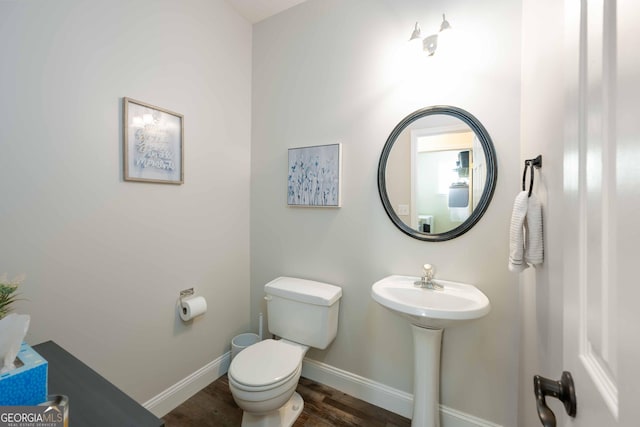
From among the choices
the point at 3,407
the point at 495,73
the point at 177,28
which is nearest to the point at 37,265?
the point at 3,407

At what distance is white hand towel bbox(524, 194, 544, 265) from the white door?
1.73ft

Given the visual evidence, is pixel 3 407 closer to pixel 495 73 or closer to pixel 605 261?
pixel 605 261

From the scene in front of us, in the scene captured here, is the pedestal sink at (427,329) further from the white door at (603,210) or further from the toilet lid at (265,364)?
the white door at (603,210)

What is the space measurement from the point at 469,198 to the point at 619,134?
122cm

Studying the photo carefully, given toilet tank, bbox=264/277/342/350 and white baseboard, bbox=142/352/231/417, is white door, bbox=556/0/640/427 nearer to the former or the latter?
toilet tank, bbox=264/277/342/350

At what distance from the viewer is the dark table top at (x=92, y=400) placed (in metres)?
0.67

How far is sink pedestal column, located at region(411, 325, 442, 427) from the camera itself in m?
1.36

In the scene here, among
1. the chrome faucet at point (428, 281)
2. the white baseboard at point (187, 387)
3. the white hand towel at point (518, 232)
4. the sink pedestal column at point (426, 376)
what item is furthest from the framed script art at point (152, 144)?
the white hand towel at point (518, 232)

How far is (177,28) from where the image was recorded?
165cm

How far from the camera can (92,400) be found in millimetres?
750

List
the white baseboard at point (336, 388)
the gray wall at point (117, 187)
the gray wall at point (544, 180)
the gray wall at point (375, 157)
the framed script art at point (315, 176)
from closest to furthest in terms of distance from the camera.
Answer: the gray wall at point (544, 180) → the gray wall at point (117, 187) → the gray wall at point (375, 157) → the white baseboard at point (336, 388) → the framed script art at point (315, 176)

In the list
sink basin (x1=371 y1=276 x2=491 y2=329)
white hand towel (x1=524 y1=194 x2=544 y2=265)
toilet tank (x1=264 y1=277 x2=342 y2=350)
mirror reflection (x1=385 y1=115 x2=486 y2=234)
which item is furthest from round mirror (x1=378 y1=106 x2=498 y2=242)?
toilet tank (x1=264 y1=277 x2=342 y2=350)

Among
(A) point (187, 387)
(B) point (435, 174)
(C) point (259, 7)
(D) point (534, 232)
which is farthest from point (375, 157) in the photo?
(A) point (187, 387)
